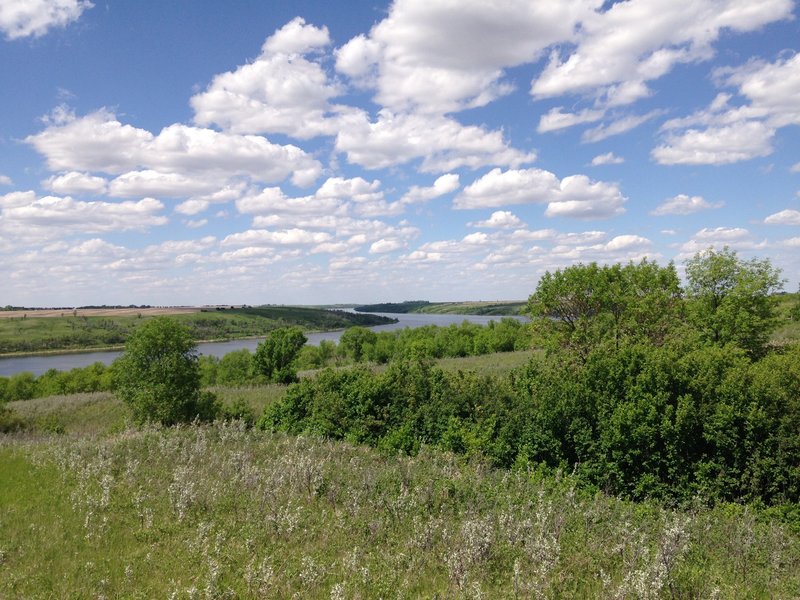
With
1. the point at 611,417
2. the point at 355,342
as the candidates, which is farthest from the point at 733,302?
the point at 355,342

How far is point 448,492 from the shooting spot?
9.49 metres

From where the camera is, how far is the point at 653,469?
12.4m

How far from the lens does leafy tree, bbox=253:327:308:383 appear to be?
2148 inches

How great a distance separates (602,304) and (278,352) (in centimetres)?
3722

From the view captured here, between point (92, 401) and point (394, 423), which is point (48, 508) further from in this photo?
point (92, 401)

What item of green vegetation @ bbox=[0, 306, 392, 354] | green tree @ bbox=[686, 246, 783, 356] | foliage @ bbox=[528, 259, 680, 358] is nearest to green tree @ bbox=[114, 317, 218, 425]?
foliage @ bbox=[528, 259, 680, 358]

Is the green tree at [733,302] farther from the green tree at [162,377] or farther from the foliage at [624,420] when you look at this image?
the green tree at [162,377]

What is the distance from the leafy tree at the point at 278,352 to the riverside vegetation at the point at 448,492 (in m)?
32.2

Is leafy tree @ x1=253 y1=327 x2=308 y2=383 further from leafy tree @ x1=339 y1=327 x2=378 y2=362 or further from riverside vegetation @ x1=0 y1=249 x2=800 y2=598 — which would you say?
riverside vegetation @ x1=0 y1=249 x2=800 y2=598

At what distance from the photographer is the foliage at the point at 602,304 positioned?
25.9 meters

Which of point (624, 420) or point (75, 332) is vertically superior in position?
point (624, 420)

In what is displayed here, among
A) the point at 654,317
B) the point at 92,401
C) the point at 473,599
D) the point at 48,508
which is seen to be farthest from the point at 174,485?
the point at 92,401

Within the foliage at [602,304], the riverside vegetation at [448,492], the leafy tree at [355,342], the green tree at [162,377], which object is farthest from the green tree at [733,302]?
the leafy tree at [355,342]

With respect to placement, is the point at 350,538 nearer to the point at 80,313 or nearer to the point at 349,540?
the point at 349,540
